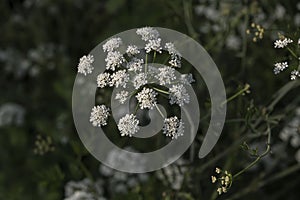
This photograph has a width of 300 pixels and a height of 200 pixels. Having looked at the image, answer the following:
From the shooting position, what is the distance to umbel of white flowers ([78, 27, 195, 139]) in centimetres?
227

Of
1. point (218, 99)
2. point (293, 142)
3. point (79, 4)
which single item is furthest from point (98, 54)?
point (79, 4)

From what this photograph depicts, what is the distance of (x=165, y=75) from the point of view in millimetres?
2334

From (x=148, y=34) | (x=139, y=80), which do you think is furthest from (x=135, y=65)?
(x=148, y=34)

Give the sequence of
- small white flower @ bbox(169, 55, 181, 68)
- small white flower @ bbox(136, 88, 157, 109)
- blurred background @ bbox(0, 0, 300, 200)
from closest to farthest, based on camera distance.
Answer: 1. small white flower @ bbox(136, 88, 157, 109)
2. small white flower @ bbox(169, 55, 181, 68)
3. blurred background @ bbox(0, 0, 300, 200)

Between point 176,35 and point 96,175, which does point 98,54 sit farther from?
point 96,175

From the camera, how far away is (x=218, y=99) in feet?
9.02

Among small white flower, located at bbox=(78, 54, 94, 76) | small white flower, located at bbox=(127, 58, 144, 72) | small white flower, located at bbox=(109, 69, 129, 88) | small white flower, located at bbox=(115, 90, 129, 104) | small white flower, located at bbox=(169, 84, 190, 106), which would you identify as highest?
small white flower, located at bbox=(78, 54, 94, 76)

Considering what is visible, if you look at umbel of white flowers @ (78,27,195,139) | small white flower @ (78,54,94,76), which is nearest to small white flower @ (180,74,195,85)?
umbel of white flowers @ (78,27,195,139)

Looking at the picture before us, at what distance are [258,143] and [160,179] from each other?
77cm

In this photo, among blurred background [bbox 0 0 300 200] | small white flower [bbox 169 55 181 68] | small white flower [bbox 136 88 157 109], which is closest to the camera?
small white flower [bbox 136 88 157 109]

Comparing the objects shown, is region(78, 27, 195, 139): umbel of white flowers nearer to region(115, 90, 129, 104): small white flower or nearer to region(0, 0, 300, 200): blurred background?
region(115, 90, 129, 104): small white flower

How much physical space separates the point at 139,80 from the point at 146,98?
3.2 inches

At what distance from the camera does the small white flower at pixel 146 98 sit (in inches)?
88.9

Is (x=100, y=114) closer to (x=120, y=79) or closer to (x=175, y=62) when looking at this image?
(x=120, y=79)
